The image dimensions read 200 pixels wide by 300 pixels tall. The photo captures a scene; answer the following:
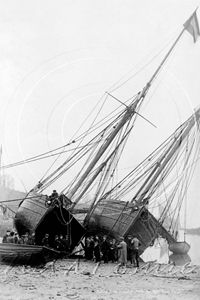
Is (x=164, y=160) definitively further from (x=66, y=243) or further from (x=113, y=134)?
(x=66, y=243)

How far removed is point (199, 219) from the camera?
24.5 feet

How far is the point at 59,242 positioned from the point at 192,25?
5.58 meters

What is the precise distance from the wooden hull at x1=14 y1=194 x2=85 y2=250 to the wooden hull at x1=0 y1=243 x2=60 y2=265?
1140 millimetres

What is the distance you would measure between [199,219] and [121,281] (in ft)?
7.71

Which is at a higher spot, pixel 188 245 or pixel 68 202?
pixel 68 202

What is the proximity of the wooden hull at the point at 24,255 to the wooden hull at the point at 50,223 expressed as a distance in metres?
1.14

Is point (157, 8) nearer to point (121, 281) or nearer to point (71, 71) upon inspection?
point (71, 71)

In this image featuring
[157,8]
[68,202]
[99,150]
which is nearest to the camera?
[157,8]

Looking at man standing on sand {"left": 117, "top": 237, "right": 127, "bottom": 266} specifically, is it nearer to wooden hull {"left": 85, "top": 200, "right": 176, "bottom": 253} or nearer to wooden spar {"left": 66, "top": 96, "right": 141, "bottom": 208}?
wooden hull {"left": 85, "top": 200, "right": 176, "bottom": 253}

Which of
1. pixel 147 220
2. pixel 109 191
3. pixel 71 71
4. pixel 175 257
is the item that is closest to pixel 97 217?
pixel 109 191

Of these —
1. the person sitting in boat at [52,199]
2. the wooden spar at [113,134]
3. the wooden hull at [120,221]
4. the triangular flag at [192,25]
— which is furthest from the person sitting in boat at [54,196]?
the triangular flag at [192,25]

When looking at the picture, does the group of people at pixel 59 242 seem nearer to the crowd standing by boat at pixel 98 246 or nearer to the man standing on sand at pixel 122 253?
the crowd standing by boat at pixel 98 246

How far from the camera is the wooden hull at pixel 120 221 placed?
834 cm

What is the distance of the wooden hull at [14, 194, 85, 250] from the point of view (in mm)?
7941
